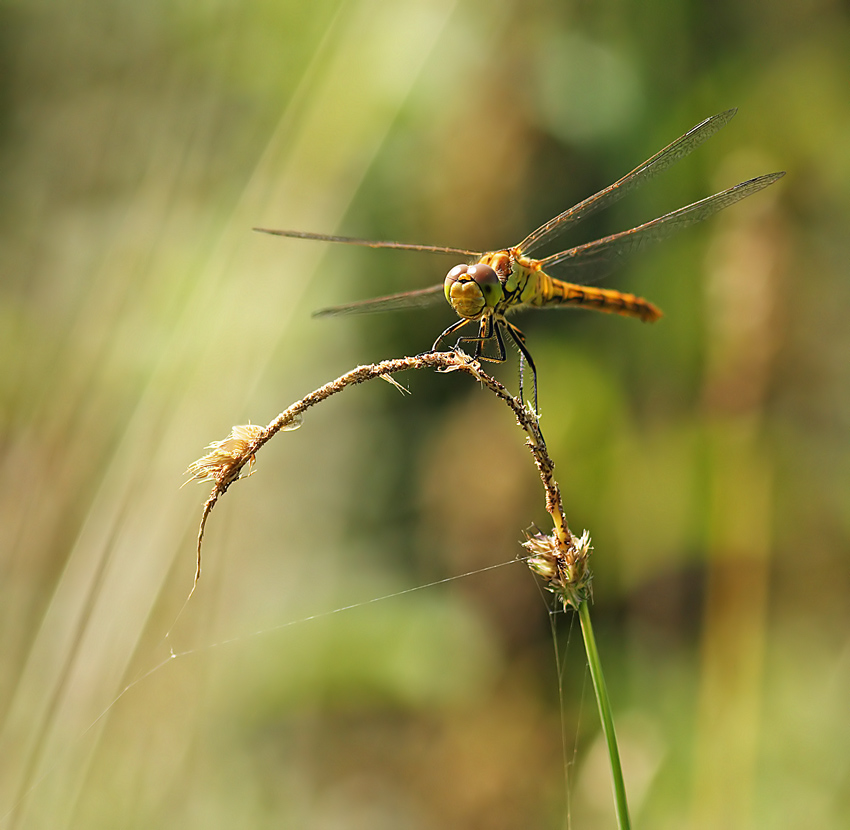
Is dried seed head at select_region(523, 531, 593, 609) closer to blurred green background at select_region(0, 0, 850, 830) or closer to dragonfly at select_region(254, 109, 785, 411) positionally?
dragonfly at select_region(254, 109, 785, 411)

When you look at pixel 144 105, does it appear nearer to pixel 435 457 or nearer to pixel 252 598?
pixel 435 457

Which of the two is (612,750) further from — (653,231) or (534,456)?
(653,231)

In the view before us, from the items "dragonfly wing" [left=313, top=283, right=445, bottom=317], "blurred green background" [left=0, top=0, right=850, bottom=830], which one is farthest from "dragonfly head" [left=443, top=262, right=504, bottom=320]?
Result: "blurred green background" [left=0, top=0, right=850, bottom=830]

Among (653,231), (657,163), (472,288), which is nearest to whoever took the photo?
(472,288)

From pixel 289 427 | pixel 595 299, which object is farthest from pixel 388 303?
pixel 289 427

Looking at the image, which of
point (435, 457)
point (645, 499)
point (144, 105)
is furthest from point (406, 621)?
point (144, 105)

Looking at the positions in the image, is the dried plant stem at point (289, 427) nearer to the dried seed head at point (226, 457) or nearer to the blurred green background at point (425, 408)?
the dried seed head at point (226, 457)

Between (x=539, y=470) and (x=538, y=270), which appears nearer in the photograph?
(x=539, y=470)
